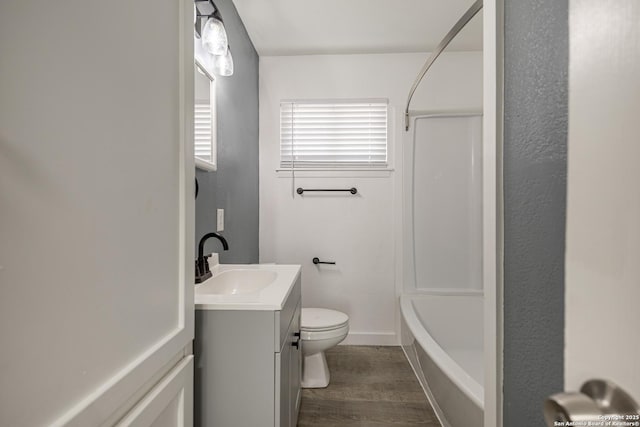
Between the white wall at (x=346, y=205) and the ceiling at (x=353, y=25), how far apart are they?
121mm

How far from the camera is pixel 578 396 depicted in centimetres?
33

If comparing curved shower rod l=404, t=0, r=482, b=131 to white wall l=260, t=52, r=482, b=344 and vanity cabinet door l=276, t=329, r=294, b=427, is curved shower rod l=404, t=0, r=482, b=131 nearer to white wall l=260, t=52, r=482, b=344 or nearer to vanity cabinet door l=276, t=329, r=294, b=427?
white wall l=260, t=52, r=482, b=344

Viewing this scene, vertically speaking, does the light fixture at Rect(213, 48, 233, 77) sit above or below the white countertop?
above

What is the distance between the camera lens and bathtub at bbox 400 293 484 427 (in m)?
1.30

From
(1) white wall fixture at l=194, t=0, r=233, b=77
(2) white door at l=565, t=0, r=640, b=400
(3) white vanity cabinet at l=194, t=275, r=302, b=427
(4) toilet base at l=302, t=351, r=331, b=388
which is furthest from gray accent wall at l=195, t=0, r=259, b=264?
(2) white door at l=565, t=0, r=640, b=400

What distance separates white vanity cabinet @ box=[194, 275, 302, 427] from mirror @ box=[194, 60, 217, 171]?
0.79m

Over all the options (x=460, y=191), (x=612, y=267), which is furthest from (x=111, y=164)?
(x=460, y=191)

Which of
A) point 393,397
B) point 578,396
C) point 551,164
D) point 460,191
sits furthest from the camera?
point 460,191

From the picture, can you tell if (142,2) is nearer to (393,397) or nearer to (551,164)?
(551,164)

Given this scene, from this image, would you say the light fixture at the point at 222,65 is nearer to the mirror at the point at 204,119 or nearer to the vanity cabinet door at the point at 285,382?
the mirror at the point at 204,119

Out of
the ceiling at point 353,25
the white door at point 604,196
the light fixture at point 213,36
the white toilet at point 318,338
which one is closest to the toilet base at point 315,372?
the white toilet at point 318,338

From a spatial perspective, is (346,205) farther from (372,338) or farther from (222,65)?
(222,65)

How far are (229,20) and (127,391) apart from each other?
6.77 feet

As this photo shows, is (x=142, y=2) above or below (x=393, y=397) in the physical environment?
above
